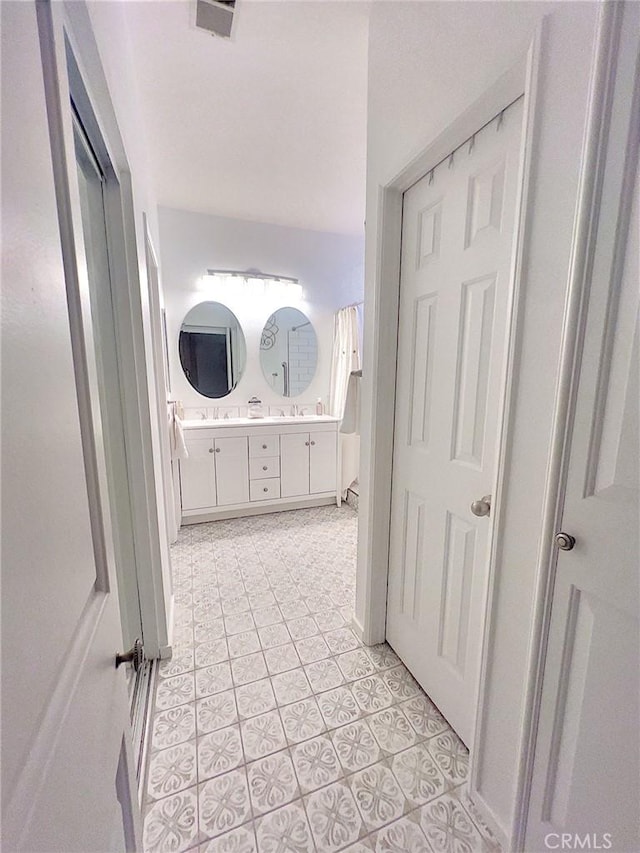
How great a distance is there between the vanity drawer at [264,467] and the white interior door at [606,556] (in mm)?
2628

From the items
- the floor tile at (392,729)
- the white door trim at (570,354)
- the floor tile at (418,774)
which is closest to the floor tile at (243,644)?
the floor tile at (392,729)

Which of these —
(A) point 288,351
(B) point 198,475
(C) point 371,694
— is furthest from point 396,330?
(A) point 288,351

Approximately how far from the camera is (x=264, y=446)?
322 cm

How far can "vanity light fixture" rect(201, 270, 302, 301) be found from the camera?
3.31 m

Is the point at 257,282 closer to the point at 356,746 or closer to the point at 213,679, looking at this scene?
the point at 213,679

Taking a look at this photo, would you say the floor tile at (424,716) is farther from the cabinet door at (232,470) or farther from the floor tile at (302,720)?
the cabinet door at (232,470)

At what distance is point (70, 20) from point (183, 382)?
2.77m

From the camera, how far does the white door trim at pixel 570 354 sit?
652mm

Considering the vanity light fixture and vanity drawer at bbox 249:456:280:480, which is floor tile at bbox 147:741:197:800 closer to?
vanity drawer at bbox 249:456:280:480

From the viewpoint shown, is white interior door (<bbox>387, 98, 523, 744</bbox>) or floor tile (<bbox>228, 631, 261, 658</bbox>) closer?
white interior door (<bbox>387, 98, 523, 744</bbox>)

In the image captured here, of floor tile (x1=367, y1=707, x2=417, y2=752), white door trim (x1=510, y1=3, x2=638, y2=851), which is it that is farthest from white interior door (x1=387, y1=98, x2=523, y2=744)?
white door trim (x1=510, y1=3, x2=638, y2=851)

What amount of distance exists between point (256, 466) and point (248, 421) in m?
0.42

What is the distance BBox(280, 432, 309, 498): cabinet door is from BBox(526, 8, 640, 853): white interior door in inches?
104

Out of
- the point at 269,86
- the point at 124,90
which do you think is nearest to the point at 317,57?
the point at 269,86
